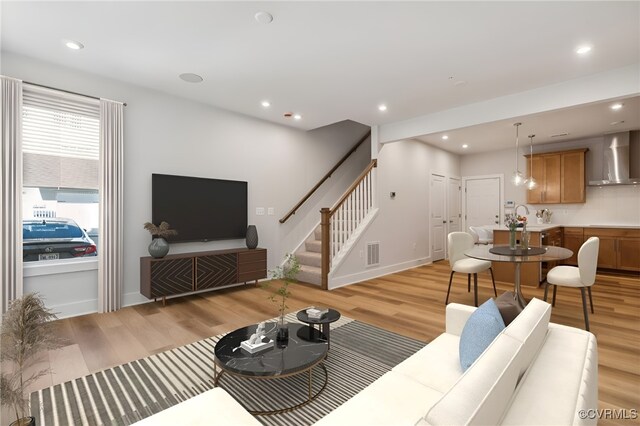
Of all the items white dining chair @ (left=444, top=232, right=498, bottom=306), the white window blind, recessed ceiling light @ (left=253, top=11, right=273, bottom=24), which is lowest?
white dining chair @ (left=444, top=232, right=498, bottom=306)

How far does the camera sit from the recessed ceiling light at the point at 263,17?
99.1 inches

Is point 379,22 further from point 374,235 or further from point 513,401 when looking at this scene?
point 374,235

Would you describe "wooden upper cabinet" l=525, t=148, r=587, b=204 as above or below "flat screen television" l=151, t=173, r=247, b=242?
above

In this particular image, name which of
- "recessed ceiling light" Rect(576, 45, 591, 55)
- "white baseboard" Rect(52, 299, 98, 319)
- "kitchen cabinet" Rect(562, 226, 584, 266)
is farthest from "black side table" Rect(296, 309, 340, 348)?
"kitchen cabinet" Rect(562, 226, 584, 266)

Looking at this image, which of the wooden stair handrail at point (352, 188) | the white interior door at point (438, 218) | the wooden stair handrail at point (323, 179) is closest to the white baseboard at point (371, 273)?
the white interior door at point (438, 218)

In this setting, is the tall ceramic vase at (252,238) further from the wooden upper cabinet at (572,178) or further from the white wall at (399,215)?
the wooden upper cabinet at (572,178)

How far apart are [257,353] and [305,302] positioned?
2.22m

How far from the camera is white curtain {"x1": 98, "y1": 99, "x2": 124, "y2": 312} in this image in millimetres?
3770

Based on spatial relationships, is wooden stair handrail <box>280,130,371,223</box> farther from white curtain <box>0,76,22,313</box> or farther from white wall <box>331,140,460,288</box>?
white curtain <box>0,76,22,313</box>

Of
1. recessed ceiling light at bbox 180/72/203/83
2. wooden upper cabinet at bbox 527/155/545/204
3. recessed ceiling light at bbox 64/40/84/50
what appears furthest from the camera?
wooden upper cabinet at bbox 527/155/545/204

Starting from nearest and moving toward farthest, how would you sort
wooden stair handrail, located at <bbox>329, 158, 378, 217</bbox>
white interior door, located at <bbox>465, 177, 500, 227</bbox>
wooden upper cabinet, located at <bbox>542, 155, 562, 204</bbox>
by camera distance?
1. wooden stair handrail, located at <bbox>329, 158, 378, 217</bbox>
2. wooden upper cabinet, located at <bbox>542, 155, 562, 204</bbox>
3. white interior door, located at <bbox>465, 177, 500, 227</bbox>

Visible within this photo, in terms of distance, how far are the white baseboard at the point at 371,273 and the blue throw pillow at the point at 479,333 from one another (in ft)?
11.3

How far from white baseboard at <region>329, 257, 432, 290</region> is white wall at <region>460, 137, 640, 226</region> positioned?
3.19 m

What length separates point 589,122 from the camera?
5496mm
